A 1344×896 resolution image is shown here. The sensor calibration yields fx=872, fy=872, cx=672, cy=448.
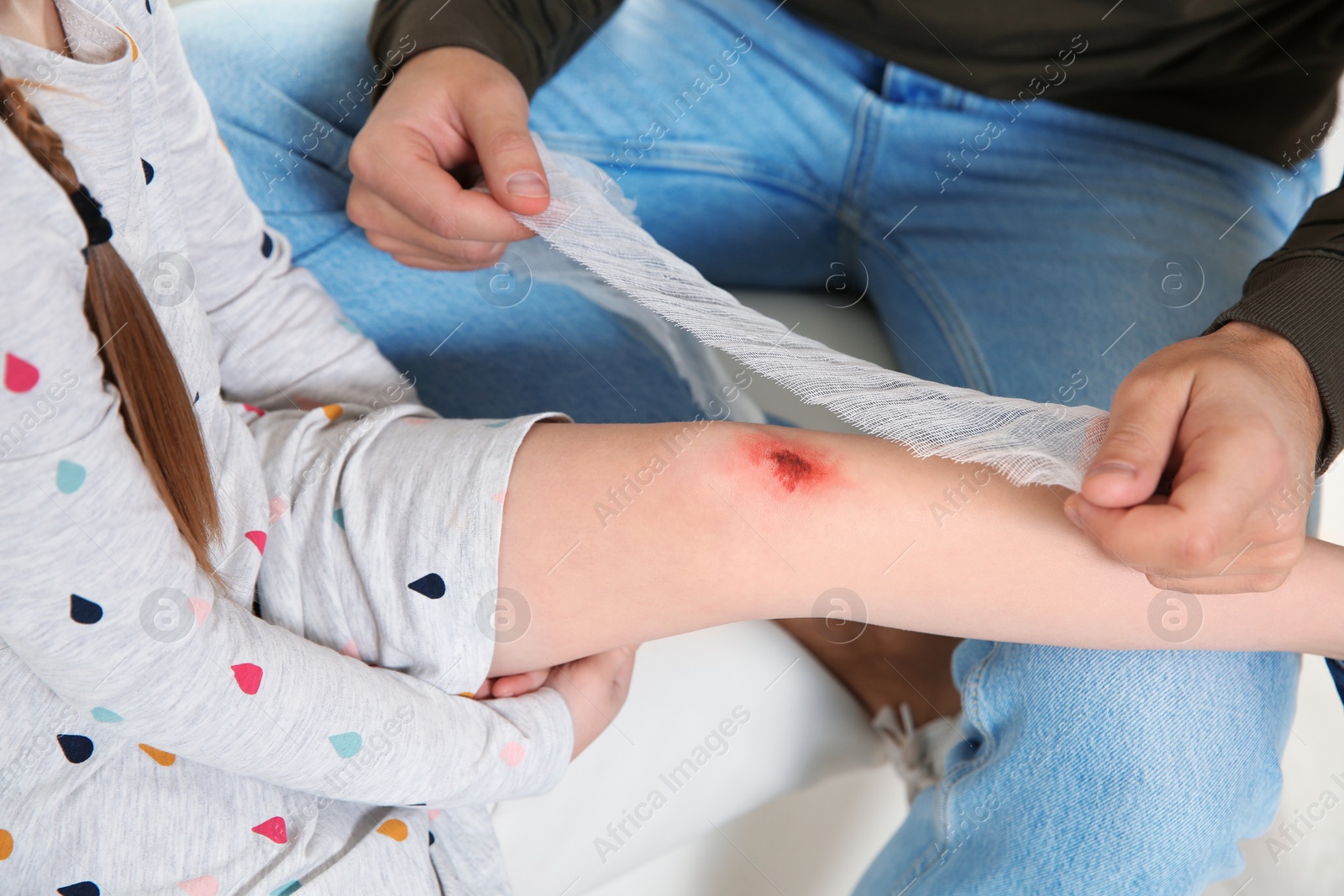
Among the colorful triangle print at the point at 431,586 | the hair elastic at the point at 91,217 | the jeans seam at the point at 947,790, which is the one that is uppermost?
the hair elastic at the point at 91,217

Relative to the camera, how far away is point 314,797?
1.65ft

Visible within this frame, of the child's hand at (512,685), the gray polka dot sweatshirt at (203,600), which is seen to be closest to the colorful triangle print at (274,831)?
the gray polka dot sweatshirt at (203,600)

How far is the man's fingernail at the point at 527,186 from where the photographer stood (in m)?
0.57

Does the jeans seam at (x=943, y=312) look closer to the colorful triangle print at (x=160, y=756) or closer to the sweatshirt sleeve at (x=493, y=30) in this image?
the sweatshirt sleeve at (x=493, y=30)

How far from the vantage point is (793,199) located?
773 millimetres

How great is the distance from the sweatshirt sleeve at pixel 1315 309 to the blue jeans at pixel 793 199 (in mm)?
132

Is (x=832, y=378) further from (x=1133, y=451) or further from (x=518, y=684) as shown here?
(x=518, y=684)

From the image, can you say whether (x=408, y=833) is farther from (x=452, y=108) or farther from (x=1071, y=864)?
(x=452, y=108)

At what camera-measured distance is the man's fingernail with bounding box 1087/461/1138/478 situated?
1.22ft

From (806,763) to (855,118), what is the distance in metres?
0.55

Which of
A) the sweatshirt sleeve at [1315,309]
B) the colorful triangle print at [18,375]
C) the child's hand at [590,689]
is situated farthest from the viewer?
the child's hand at [590,689]

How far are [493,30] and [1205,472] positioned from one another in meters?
0.60

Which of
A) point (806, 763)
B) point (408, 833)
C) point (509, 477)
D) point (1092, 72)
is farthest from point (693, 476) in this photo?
point (1092, 72)

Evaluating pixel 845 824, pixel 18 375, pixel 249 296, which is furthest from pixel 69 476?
pixel 845 824
